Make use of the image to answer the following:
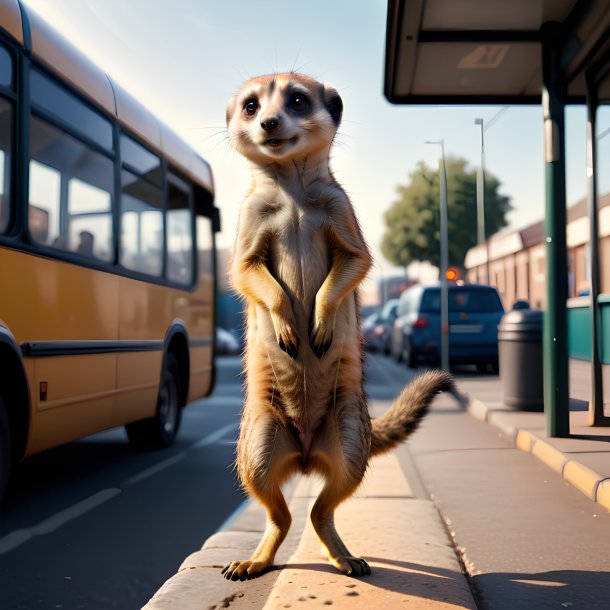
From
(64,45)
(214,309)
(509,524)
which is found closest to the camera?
(509,524)

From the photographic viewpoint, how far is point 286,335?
138 inches

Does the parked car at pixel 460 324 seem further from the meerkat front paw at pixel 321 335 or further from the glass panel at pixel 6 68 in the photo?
the meerkat front paw at pixel 321 335

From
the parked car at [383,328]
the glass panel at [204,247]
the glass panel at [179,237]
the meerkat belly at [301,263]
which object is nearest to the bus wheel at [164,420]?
the glass panel at [179,237]

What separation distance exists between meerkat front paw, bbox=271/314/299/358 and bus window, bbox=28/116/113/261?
2.88 metres

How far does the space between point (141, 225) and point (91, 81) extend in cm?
166

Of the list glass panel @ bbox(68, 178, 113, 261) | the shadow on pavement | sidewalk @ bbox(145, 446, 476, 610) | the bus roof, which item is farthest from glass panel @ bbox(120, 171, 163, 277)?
the shadow on pavement

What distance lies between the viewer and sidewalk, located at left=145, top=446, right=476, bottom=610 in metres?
3.46

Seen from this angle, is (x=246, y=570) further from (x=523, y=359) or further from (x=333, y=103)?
(x=523, y=359)

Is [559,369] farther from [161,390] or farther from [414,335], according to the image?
[414,335]

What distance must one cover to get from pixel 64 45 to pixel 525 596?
517 centimetres

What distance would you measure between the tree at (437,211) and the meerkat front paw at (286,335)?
5.63 metres

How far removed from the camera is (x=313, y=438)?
3633 millimetres

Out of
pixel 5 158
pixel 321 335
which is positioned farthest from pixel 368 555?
pixel 5 158

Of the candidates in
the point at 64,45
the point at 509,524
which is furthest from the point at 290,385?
the point at 64,45
